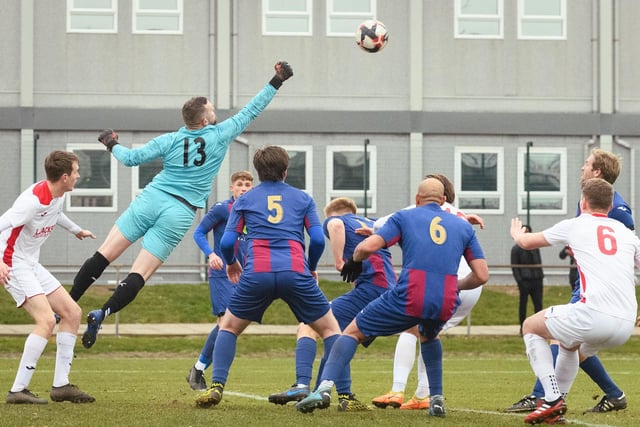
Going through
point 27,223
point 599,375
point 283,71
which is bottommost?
point 599,375

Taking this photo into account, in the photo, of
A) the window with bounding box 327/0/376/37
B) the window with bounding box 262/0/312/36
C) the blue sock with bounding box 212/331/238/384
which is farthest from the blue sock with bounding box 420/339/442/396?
the window with bounding box 262/0/312/36

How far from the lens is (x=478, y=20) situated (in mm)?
31938

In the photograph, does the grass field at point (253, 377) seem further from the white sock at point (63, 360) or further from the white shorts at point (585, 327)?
the white shorts at point (585, 327)

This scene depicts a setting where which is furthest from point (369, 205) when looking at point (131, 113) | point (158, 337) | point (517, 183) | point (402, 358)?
point (402, 358)

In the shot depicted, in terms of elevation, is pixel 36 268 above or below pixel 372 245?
below

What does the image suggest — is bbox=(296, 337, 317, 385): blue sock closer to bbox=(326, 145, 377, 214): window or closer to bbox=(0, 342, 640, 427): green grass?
bbox=(0, 342, 640, 427): green grass

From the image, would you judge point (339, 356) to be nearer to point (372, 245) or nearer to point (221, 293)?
point (372, 245)

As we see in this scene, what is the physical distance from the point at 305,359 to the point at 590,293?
2.51 meters

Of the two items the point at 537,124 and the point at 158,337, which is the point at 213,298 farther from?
the point at 537,124

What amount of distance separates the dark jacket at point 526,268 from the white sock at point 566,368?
12580 millimetres

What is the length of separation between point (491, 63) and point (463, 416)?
75.9ft

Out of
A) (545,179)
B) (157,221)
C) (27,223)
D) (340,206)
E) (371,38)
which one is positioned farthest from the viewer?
(545,179)

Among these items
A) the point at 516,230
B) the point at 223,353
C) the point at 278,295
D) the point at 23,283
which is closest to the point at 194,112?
the point at 23,283

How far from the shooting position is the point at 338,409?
9625 millimetres
